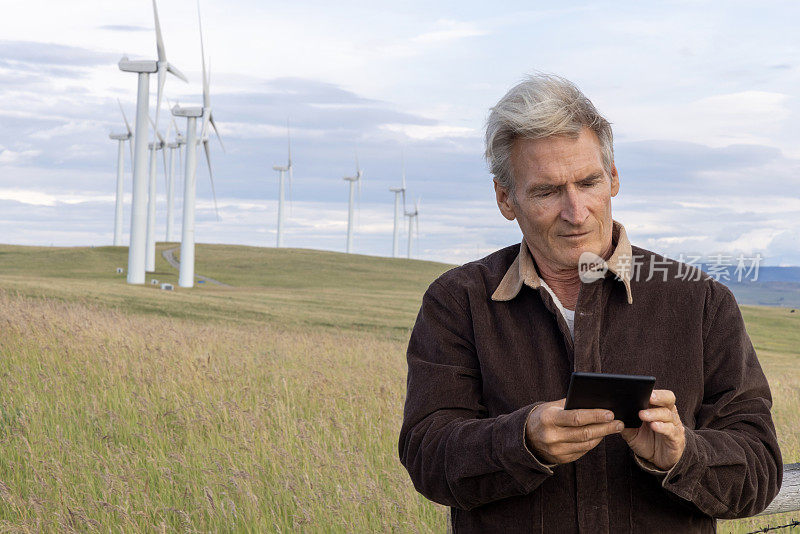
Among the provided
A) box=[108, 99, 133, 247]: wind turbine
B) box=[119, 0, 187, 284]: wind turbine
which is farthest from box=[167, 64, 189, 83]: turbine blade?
box=[108, 99, 133, 247]: wind turbine

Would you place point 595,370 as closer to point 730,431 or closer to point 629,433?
point 629,433

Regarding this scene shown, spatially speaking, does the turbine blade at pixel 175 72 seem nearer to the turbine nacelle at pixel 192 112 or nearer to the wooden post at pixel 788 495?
the turbine nacelle at pixel 192 112

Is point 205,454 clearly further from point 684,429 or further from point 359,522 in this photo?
point 684,429

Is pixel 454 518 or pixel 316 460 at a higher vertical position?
pixel 454 518

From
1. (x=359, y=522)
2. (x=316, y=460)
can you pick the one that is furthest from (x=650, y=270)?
(x=316, y=460)

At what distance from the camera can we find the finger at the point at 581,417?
2320 millimetres

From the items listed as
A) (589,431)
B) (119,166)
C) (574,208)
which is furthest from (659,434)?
(119,166)

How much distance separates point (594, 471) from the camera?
8.84 feet

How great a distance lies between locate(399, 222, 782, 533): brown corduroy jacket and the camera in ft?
8.75

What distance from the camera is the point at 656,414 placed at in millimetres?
2391

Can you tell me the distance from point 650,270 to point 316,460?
392 cm

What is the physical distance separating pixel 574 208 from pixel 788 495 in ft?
8.62

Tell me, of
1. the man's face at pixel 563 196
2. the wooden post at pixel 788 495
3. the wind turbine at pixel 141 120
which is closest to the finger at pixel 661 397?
the man's face at pixel 563 196

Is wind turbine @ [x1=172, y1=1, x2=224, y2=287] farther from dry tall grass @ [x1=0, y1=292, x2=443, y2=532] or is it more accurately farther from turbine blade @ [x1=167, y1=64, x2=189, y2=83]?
dry tall grass @ [x1=0, y1=292, x2=443, y2=532]
